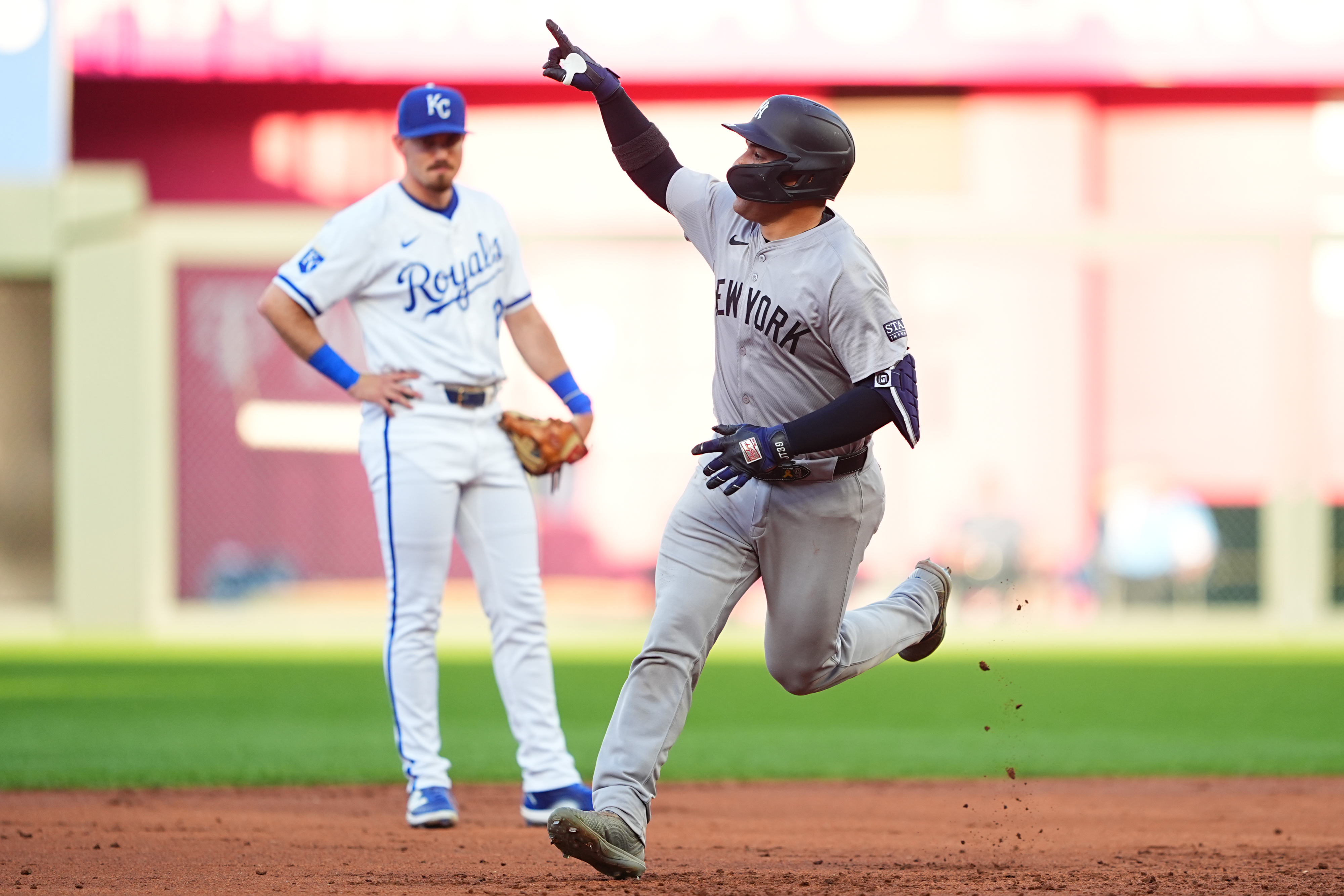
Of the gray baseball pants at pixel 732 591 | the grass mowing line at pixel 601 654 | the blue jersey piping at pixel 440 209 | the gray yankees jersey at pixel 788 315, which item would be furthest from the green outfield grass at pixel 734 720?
the gray yankees jersey at pixel 788 315

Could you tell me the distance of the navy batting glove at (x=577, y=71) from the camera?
4.46 metres

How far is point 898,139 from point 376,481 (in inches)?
546

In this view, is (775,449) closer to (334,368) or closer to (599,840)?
(599,840)

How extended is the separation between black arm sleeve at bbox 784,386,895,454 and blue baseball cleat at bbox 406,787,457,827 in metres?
1.88

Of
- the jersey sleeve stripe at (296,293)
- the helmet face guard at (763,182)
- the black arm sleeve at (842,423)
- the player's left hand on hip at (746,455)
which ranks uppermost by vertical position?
the helmet face guard at (763,182)

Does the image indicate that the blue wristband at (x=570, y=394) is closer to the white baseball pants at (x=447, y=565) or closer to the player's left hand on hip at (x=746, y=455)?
the white baseball pants at (x=447, y=565)

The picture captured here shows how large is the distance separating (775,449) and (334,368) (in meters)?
1.87

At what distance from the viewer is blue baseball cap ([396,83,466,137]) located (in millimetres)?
5141

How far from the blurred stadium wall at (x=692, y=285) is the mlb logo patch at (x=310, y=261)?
7.98m

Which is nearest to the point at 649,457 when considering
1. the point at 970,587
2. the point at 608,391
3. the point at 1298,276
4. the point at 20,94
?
the point at 608,391

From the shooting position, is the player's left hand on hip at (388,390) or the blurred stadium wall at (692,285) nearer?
the player's left hand on hip at (388,390)

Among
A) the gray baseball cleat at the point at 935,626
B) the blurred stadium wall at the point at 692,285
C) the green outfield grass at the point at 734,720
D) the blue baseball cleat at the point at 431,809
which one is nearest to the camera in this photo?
the gray baseball cleat at the point at 935,626

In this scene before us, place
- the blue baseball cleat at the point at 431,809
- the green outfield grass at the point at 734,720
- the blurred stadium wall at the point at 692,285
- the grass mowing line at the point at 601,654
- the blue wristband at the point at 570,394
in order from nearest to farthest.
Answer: the blue baseball cleat at the point at 431,809, the blue wristband at the point at 570,394, the green outfield grass at the point at 734,720, the grass mowing line at the point at 601,654, the blurred stadium wall at the point at 692,285

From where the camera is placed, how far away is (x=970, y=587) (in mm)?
13289
